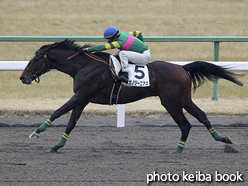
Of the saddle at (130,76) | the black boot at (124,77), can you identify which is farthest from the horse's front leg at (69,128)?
the black boot at (124,77)

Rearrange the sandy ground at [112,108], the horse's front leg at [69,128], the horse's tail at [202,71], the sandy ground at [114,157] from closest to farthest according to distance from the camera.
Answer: the sandy ground at [114,157]
the horse's front leg at [69,128]
the horse's tail at [202,71]
the sandy ground at [112,108]

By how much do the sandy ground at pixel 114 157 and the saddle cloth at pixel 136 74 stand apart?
88 cm

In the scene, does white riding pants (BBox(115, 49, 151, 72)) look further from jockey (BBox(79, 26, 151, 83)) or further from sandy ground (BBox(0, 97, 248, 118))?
sandy ground (BBox(0, 97, 248, 118))

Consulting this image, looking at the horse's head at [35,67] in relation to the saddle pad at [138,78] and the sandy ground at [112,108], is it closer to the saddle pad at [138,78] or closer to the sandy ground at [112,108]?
the saddle pad at [138,78]

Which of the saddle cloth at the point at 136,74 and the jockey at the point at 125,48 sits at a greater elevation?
the jockey at the point at 125,48

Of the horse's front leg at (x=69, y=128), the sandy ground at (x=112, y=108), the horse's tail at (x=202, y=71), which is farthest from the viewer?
the sandy ground at (x=112, y=108)

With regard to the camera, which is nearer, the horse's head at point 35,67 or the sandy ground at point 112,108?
the horse's head at point 35,67

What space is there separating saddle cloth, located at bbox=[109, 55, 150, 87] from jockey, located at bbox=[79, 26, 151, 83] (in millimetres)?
64

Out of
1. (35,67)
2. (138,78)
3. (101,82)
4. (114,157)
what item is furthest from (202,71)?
(35,67)

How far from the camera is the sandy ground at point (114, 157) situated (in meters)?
4.52

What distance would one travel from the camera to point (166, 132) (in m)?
7.13

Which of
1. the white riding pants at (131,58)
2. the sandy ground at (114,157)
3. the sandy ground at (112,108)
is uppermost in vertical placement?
the white riding pants at (131,58)

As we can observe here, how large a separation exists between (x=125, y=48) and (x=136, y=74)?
378mm

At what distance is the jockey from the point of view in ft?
19.2
